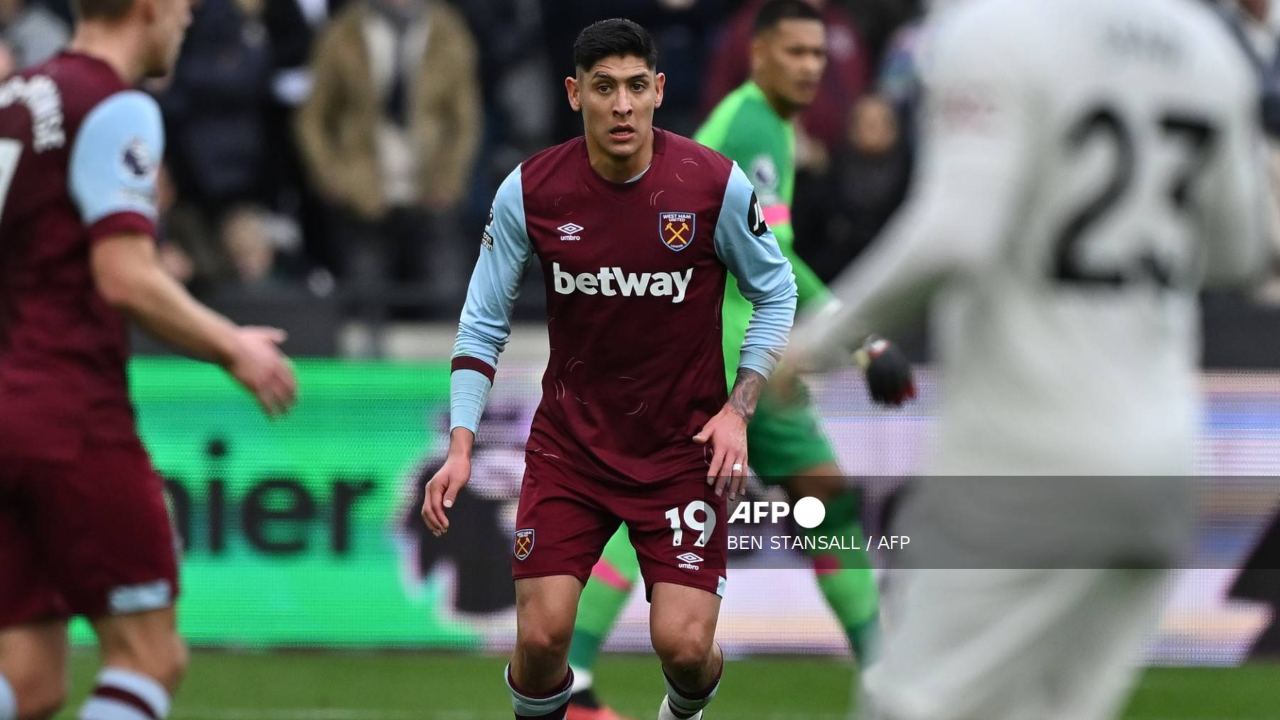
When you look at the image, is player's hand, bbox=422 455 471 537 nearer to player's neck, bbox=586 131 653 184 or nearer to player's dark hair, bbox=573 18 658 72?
player's neck, bbox=586 131 653 184

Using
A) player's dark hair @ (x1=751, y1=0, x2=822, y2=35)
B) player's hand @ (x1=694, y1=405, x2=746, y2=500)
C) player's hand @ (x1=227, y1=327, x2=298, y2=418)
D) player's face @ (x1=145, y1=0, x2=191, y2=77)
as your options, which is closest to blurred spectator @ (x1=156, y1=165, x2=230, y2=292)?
player's dark hair @ (x1=751, y1=0, x2=822, y2=35)

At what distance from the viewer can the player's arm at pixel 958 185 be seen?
3908 mm

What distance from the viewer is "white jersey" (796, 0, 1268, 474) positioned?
157 inches

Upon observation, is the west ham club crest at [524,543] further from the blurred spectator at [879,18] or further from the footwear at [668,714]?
the blurred spectator at [879,18]

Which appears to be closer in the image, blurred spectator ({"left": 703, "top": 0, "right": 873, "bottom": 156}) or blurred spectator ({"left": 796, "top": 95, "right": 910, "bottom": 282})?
blurred spectator ({"left": 796, "top": 95, "right": 910, "bottom": 282})

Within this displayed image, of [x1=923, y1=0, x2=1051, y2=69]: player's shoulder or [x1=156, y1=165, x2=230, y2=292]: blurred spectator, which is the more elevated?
[x1=923, y1=0, x2=1051, y2=69]: player's shoulder

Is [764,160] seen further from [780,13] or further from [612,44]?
[612,44]

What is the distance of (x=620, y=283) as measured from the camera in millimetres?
6371

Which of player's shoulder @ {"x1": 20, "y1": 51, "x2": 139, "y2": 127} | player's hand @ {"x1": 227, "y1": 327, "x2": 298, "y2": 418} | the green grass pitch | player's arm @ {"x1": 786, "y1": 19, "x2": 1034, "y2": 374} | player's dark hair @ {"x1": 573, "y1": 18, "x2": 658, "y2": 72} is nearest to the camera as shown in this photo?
player's arm @ {"x1": 786, "y1": 19, "x2": 1034, "y2": 374}

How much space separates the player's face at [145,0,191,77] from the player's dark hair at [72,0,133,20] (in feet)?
0.23

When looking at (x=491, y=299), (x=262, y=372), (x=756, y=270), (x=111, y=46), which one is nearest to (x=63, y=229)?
(x=111, y=46)

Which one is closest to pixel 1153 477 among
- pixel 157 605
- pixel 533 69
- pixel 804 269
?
pixel 157 605

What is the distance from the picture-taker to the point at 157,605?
505 cm

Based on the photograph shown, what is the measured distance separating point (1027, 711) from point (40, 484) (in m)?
2.42
